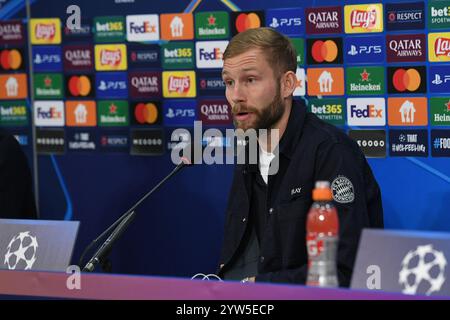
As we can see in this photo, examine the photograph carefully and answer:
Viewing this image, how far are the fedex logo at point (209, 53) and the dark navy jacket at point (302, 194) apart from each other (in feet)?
2.82

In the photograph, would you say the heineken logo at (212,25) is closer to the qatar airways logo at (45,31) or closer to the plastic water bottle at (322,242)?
the qatar airways logo at (45,31)

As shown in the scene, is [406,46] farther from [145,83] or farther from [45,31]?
[45,31]

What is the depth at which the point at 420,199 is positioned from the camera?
3.18 m

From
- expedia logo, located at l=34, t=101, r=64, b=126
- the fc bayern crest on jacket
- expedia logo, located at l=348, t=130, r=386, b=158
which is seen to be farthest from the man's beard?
expedia logo, located at l=34, t=101, r=64, b=126

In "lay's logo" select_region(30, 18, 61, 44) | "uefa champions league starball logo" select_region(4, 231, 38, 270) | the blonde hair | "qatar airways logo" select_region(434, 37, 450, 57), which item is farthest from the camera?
"lay's logo" select_region(30, 18, 61, 44)

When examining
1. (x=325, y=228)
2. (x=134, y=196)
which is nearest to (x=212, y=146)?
(x=134, y=196)

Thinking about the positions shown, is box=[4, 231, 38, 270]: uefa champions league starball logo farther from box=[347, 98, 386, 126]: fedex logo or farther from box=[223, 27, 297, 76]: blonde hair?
box=[347, 98, 386, 126]: fedex logo

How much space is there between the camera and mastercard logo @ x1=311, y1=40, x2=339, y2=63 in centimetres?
328

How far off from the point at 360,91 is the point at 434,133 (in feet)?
1.16

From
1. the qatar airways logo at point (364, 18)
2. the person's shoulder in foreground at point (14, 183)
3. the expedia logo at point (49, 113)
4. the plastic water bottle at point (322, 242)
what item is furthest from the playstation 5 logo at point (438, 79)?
the person's shoulder in foreground at point (14, 183)

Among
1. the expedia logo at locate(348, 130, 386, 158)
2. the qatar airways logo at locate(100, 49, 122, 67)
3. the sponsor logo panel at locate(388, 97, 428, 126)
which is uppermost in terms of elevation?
the qatar airways logo at locate(100, 49, 122, 67)

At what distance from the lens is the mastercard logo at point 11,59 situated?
3910mm

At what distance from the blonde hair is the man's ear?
0.06 feet

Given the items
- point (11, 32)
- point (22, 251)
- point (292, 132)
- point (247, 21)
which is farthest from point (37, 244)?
point (11, 32)
